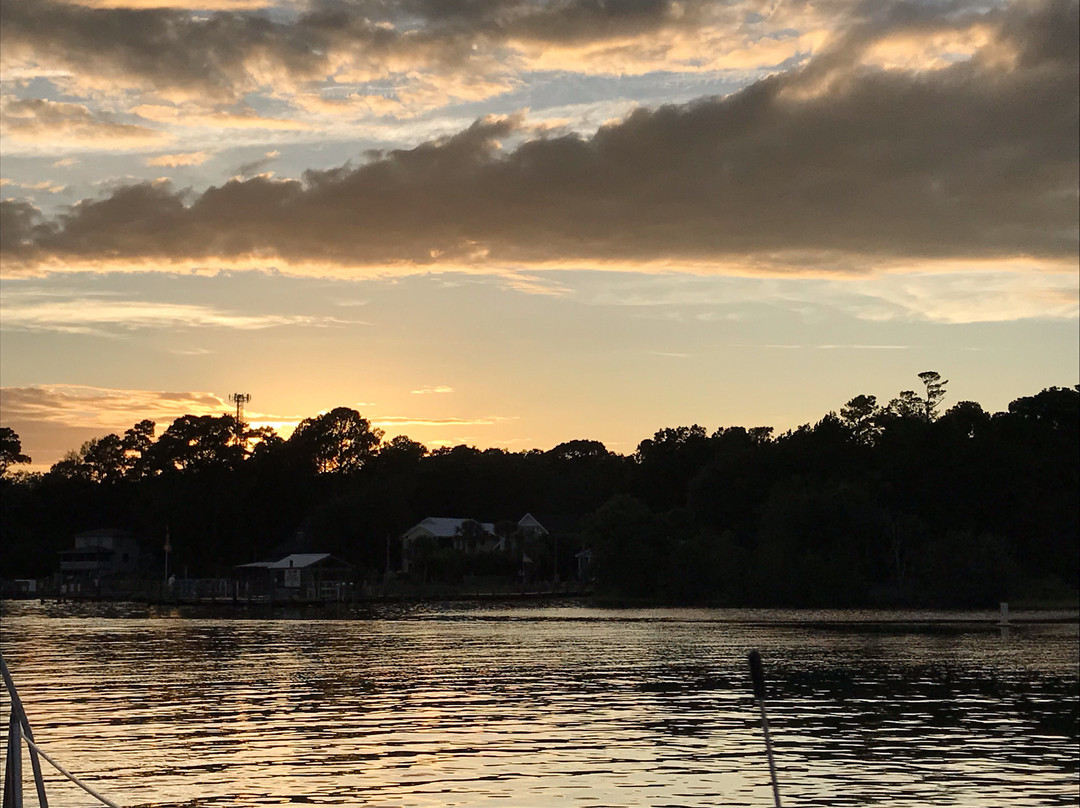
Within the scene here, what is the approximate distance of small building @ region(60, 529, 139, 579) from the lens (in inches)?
7131

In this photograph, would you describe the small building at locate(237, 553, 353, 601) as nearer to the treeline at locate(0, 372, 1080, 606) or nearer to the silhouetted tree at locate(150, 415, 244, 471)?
the treeline at locate(0, 372, 1080, 606)

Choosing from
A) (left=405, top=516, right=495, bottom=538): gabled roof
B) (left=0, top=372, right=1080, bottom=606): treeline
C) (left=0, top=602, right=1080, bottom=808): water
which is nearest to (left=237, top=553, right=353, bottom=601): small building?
(left=0, top=372, right=1080, bottom=606): treeline

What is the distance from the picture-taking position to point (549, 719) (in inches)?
1398

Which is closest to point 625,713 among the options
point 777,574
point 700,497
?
point 777,574

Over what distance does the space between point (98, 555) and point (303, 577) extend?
5636cm

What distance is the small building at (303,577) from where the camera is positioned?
408ft

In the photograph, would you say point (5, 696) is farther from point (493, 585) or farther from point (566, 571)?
point (566, 571)

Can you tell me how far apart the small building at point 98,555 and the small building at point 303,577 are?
1570 inches

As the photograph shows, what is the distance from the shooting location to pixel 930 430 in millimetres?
123938

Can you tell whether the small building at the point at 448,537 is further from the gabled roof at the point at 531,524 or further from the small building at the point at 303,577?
the small building at the point at 303,577

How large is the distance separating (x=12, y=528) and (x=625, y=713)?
6131 inches

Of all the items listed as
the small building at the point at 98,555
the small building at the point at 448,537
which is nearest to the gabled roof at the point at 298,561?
the small building at the point at 448,537

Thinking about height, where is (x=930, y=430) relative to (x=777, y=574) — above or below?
above

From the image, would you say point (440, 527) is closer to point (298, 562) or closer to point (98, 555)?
point (298, 562)
